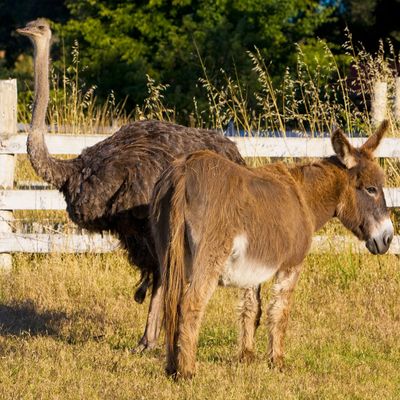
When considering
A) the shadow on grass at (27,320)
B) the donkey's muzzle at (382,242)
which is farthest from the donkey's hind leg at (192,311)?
the shadow on grass at (27,320)

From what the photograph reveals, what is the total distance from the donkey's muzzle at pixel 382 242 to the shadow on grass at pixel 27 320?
2.64 metres

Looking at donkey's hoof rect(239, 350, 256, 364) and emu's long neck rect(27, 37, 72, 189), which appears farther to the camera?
emu's long neck rect(27, 37, 72, 189)

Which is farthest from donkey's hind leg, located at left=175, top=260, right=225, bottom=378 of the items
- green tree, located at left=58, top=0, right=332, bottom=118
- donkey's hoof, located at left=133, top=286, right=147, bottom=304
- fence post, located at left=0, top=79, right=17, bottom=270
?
green tree, located at left=58, top=0, right=332, bottom=118

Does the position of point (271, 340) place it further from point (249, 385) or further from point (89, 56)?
point (89, 56)

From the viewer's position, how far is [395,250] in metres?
10.2

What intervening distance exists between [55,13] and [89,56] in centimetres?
1660

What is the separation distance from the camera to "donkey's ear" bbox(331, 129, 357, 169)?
23.4 feet

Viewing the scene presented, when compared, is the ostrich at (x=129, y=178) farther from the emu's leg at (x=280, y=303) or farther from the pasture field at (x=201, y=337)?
the emu's leg at (x=280, y=303)

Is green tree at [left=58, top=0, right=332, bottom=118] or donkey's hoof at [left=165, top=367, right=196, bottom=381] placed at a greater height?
green tree at [left=58, top=0, right=332, bottom=118]

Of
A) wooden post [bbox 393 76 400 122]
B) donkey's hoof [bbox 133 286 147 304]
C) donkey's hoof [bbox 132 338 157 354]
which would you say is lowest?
donkey's hoof [bbox 132 338 157 354]

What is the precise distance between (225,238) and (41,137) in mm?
2762

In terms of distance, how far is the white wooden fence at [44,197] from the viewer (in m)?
10.1

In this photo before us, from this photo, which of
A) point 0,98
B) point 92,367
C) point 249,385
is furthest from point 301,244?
point 0,98

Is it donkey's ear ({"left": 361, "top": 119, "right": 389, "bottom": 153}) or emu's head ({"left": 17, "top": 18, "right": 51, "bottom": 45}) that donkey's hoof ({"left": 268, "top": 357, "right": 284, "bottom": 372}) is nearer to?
donkey's ear ({"left": 361, "top": 119, "right": 389, "bottom": 153})
